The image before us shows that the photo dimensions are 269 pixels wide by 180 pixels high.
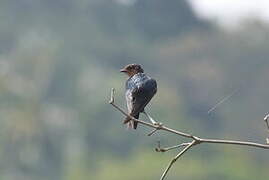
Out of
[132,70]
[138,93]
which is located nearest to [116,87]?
[132,70]

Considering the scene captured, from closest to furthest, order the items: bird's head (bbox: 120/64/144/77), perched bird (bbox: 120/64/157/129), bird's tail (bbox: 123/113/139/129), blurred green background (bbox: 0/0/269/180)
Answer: bird's tail (bbox: 123/113/139/129)
perched bird (bbox: 120/64/157/129)
bird's head (bbox: 120/64/144/77)
blurred green background (bbox: 0/0/269/180)

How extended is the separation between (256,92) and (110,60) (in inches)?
250

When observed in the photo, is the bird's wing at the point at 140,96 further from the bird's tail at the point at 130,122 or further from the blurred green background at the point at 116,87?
the blurred green background at the point at 116,87

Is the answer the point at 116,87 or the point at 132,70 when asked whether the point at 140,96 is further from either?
the point at 116,87

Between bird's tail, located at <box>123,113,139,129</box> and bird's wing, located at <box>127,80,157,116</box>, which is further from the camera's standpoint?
bird's wing, located at <box>127,80,157,116</box>

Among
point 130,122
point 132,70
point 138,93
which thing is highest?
point 132,70

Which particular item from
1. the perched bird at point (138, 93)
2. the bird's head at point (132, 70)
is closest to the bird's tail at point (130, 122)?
the perched bird at point (138, 93)

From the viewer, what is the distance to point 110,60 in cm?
4794

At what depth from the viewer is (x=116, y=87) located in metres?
42.2

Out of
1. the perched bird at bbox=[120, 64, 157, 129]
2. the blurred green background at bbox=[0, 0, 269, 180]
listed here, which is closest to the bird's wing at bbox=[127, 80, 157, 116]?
the perched bird at bbox=[120, 64, 157, 129]

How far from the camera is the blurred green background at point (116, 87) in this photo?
38.5 meters

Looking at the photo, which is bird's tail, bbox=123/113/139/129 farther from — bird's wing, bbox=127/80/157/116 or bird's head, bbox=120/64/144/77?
bird's head, bbox=120/64/144/77

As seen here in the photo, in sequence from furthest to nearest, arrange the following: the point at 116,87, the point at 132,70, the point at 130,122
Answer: the point at 116,87, the point at 132,70, the point at 130,122

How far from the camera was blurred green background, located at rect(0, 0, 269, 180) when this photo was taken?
38.5 m
